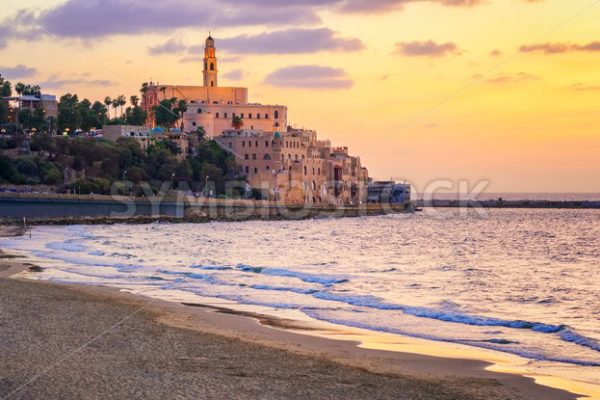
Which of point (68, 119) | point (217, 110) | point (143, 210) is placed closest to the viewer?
point (143, 210)

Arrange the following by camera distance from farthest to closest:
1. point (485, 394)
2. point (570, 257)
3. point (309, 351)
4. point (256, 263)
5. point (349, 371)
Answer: point (570, 257) < point (256, 263) < point (309, 351) < point (349, 371) < point (485, 394)

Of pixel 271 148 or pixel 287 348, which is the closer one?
pixel 287 348

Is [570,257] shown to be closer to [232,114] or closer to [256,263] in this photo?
[256,263]

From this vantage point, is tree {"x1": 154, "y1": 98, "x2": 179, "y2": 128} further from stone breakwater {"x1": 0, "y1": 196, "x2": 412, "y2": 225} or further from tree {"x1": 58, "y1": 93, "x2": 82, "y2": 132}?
stone breakwater {"x1": 0, "y1": 196, "x2": 412, "y2": 225}

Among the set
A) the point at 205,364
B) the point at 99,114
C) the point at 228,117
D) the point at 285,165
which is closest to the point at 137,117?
the point at 99,114

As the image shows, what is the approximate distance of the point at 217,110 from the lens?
192 m

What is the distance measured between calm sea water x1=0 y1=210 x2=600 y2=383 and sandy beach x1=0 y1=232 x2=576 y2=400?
9.14 ft

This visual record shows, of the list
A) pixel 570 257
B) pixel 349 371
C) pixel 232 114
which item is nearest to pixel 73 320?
pixel 349 371

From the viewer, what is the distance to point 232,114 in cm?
19325

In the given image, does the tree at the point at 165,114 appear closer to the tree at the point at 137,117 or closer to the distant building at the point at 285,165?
the tree at the point at 137,117

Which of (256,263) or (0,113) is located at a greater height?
(0,113)

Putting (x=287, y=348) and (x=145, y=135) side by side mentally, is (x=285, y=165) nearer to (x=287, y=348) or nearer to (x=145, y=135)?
(x=145, y=135)

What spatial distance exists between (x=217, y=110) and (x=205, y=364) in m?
179

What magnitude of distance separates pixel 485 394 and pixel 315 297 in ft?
51.0
